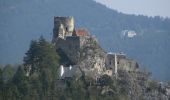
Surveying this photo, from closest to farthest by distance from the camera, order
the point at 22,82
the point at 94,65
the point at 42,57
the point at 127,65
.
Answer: the point at 22,82 → the point at 42,57 → the point at 94,65 → the point at 127,65

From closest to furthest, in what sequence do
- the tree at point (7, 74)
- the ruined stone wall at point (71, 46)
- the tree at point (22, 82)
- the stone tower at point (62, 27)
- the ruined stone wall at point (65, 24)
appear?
1. the tree at point (22, 82)
2. the tree at point (7, 74)
3. the ruined stone wall at point (71, 46)
4. the stone tower at point (62, 27)
5. the ruined stone wall at point (65, 24)

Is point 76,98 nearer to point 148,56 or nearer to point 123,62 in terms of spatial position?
point 123,62

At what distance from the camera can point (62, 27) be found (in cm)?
8106

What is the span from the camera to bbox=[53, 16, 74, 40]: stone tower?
80.9m

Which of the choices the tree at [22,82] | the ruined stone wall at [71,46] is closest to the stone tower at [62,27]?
the ruined stone wall at [71,46]

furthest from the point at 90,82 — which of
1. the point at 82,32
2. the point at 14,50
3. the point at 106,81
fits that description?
the point at 14,50

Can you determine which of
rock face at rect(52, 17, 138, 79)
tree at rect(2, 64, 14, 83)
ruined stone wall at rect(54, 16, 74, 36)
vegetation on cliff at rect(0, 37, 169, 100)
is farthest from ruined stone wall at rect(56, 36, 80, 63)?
tree at rect(2, 64, 14, 83)

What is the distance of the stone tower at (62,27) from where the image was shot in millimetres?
80875

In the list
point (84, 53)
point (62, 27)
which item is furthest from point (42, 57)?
point (62, 27)

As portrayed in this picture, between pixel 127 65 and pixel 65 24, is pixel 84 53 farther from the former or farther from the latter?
pixel 127 65

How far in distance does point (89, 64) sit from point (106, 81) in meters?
2.96

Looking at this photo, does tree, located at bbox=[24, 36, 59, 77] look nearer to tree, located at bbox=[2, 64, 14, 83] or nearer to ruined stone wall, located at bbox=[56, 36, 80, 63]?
ruined stone wall, located at bbox=[56, 36, 80, 63]

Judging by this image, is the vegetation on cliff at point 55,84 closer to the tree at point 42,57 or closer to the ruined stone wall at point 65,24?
the tree at point 42,57

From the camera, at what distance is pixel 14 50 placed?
184500 millimetres
